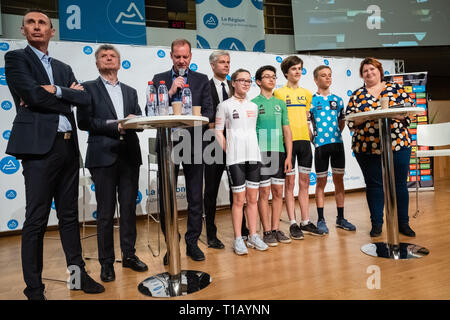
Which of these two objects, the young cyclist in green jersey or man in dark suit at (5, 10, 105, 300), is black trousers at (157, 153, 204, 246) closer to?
the young cyclist in green jersey

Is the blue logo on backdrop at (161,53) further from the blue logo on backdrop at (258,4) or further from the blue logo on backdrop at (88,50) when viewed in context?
the blue logo on backdrop at (258,4)

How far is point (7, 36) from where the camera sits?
494 cm

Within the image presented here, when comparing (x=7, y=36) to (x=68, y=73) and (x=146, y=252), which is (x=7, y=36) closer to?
(x=68, y=73)

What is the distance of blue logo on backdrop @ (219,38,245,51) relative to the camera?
587cm

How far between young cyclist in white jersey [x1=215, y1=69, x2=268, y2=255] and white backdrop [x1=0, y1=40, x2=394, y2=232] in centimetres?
129

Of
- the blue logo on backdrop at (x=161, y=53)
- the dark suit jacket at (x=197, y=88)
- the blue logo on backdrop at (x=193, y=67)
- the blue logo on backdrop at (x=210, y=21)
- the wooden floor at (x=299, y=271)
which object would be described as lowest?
the wooden floor at (x=299, y=271)

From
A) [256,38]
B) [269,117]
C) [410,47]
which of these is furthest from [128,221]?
[410,47]

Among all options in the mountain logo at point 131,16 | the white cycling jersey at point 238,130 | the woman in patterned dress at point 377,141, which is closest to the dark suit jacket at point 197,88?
the white cycling jersey at point 238,130

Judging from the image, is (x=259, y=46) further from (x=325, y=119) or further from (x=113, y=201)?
(x=113, y=201)

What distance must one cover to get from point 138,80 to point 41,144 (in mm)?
2947

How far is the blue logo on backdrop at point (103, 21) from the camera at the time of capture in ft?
15.8

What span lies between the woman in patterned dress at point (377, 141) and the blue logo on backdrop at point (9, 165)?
400 cm

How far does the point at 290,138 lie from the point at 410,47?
17.8 feet

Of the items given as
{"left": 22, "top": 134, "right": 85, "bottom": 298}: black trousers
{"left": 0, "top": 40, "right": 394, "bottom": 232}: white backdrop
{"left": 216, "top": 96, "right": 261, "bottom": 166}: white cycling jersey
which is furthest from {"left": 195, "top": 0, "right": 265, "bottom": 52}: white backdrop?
{"left": 22, "top": 134, "right": 85, "bottom": 298}: black trousers
